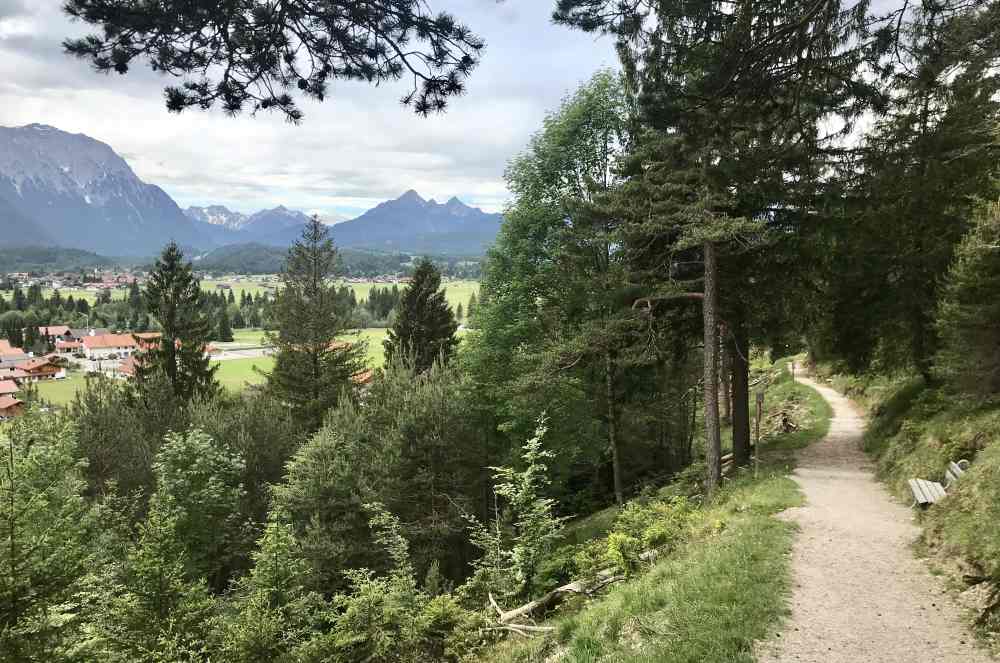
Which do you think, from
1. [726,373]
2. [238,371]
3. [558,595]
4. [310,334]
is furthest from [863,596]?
[238,371]

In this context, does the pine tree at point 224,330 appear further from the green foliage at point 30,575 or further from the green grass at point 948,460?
the green grass at point 948,460

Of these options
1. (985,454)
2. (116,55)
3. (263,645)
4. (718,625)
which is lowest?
(263,645)

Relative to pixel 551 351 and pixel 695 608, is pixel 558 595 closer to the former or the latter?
pixel 695 608

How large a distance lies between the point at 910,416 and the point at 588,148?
13.2 metres

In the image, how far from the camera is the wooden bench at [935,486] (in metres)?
10.8

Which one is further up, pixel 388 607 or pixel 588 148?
pixel 588 148

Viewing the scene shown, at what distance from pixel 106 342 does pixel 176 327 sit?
119m

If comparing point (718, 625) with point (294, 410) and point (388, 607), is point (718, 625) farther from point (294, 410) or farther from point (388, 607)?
point (294, 410)

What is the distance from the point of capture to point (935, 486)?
11.2 m

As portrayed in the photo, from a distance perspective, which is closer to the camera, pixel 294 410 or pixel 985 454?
pixel 985 454

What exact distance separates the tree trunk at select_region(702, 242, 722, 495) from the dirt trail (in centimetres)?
242

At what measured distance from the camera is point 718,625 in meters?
6.34

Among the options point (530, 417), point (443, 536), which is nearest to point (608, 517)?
point (530, 417)

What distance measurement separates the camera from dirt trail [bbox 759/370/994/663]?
19.9ft
